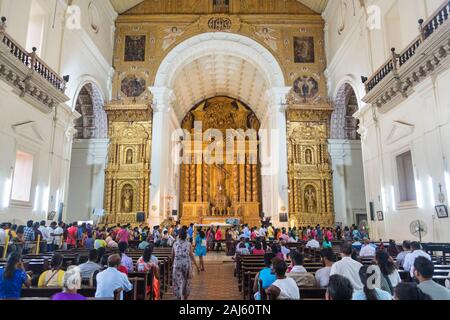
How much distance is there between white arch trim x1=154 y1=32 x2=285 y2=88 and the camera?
1816 centimetres

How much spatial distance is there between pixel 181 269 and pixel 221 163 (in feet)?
66.1

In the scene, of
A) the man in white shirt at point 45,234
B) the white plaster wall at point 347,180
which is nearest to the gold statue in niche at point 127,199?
the man in white shirt at point 45,234

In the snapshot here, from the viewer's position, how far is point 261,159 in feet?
80.6

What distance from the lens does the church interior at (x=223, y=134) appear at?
8273 millimetres

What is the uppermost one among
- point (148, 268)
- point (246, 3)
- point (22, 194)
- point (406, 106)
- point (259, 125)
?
point (246, 3)

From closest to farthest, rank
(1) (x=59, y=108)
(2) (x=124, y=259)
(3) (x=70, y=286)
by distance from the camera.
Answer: (3) (x=70, y=286)
(2) (x=124, y=259)
(1) (x=59, y=108)

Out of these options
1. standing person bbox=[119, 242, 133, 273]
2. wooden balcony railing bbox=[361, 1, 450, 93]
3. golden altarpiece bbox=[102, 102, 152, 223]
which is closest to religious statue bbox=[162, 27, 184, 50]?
golden altarpiece bbox=[102, 102, 152, 223]

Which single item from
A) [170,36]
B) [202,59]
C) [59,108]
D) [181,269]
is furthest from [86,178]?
[181,269]

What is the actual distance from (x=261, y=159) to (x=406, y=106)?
1485cm

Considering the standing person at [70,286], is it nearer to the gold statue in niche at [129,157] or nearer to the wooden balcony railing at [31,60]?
the wooden balcony railing at [31,60]

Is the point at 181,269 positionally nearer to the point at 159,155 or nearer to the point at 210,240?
the point at 210,240

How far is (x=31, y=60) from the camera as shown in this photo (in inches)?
392
